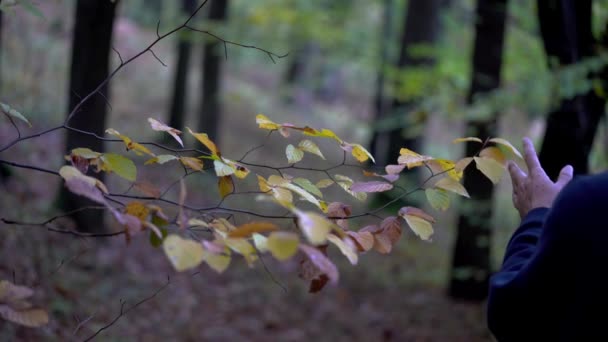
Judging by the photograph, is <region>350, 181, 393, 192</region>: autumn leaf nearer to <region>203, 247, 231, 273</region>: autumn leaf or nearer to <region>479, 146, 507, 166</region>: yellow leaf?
<region>479, 146, 507, 166</region>: yellow leaf

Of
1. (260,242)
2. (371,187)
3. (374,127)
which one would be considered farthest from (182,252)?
(374,127)

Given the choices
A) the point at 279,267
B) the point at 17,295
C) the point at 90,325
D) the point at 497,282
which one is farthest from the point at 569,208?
the point at 279,267

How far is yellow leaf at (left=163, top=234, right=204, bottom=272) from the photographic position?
4.52ft

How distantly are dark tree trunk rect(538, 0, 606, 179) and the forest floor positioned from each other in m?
3.14

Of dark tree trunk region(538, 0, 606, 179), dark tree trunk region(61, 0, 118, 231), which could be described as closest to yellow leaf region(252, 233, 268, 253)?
dark tree trunk region(538, 0, 606, 179)

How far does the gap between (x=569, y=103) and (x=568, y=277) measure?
3.73 m

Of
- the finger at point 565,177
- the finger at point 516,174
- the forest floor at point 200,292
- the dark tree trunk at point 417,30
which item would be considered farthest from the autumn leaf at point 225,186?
the dark tree trunk at point 417,30

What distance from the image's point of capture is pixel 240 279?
8367 millimetres

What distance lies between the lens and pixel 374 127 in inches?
385

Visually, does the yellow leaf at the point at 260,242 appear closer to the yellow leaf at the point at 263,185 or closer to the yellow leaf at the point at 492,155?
the yellow leaf at the point at 263,185

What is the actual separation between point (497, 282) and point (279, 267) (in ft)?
26.2

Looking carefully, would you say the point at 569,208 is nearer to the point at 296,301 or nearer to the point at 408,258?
the point at 296,301

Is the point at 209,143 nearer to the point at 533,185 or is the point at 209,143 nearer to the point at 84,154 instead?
the point at 84,154

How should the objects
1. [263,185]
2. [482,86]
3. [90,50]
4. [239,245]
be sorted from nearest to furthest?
[239,245], [263,185], [90,50], [482,86]
